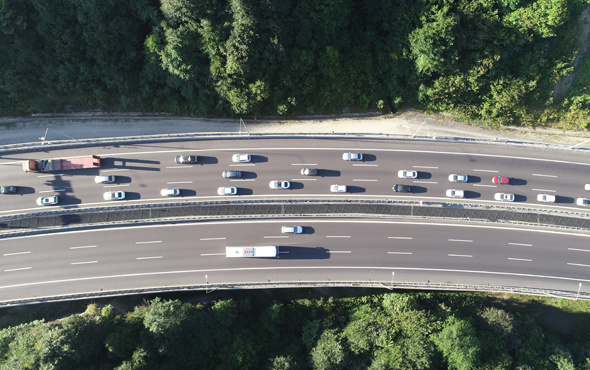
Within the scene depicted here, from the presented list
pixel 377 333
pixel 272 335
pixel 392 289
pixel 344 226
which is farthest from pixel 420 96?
pixel 272 335

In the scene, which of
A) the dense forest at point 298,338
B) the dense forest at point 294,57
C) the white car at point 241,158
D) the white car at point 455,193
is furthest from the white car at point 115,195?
the white car at point 455,193

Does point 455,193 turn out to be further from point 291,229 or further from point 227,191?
point 227,191

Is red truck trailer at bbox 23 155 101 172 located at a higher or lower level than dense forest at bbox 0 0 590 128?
lower

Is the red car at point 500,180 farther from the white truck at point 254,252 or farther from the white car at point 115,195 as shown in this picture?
the white car at point 115,195

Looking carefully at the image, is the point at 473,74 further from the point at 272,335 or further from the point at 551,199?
the point at 272,335

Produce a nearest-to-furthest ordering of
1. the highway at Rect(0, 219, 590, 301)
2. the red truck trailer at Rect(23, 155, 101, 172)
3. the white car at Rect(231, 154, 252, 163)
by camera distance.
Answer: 1. the highway at Rect(0, 219, 590, 301)
2. the red truck trailer at Rect(23, 155, 101, 172)
3. the white car at Rect(231, 154, 252, 163)

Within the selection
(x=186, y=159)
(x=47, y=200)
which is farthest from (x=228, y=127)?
(x=47, y=200)

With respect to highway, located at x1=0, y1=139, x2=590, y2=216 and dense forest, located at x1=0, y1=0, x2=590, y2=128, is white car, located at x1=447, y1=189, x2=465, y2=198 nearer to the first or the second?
highway, located at x1=0, y1=139, x2=590, y2=216

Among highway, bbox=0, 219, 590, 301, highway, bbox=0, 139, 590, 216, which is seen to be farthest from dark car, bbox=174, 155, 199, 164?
highway, bbox=0, 219, 590, 301
